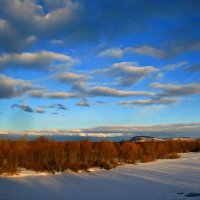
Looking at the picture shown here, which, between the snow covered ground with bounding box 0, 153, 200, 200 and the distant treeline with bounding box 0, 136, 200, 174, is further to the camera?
the distant treeline with bounding box 0, 136, 200, 174

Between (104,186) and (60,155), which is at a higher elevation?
(60,155)

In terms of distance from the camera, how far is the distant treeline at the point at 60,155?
1184cm

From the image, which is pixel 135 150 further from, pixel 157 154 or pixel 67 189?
pixel 67 189

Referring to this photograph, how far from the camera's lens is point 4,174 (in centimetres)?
1087

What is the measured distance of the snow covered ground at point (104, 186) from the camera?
8148 mm

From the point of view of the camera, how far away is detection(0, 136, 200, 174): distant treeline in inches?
466

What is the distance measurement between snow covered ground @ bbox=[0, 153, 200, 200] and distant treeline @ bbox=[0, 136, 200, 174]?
0.64m

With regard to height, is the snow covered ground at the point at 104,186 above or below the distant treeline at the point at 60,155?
below

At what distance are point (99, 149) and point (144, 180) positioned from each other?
496cm

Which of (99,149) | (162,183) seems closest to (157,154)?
(99,149)

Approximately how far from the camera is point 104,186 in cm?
960

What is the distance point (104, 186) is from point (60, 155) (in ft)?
11.5

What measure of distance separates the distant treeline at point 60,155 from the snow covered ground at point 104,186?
2.11ft

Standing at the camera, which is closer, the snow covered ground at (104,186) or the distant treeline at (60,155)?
the snow covered ground at (104,186)
